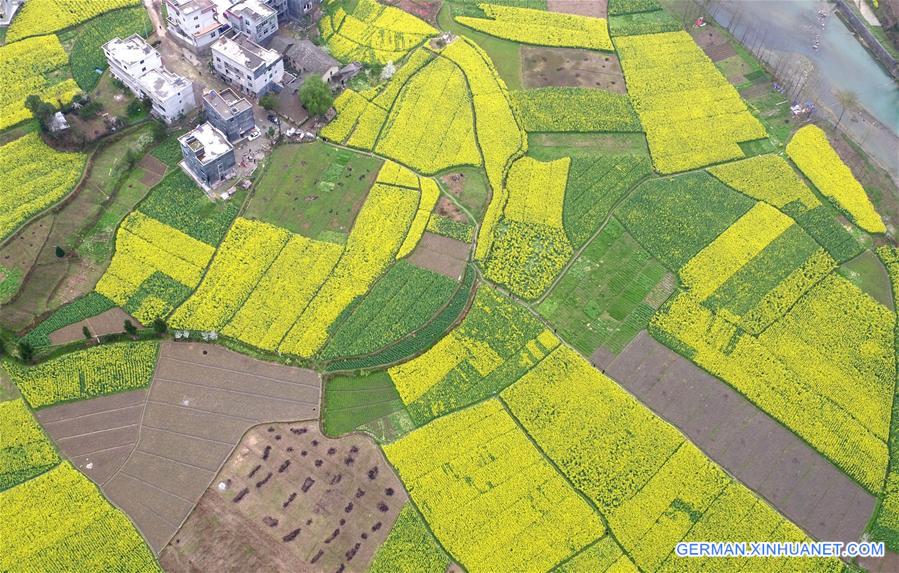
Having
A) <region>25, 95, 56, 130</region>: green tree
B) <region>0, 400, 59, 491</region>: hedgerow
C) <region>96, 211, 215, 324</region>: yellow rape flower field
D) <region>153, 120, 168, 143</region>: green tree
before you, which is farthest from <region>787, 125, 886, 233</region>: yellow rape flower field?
<region>25, 95, 56, 130</region>: green tree

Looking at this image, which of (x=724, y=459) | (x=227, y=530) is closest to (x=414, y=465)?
(x=227, y=530)

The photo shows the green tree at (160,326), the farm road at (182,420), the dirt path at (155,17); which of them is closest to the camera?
the farm road at (182,420)

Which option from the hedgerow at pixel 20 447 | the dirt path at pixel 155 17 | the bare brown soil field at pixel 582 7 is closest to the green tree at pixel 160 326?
the hedgerow at pixel 20 447

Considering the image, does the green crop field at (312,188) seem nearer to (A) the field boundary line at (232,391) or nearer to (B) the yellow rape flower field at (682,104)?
(A) the field boundary line at (232,391)

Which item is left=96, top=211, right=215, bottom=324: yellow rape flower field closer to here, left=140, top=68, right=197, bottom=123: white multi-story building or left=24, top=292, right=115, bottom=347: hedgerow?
left=24, top=292, right=115, bottom=347: hedgerow

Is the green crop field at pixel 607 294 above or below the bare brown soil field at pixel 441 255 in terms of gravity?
above
